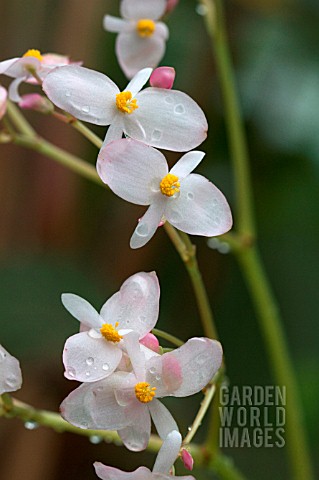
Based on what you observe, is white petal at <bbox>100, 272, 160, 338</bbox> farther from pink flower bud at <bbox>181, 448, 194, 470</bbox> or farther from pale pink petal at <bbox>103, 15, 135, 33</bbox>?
pale pink petal at <bbox>103, 15, 135, 33</bbox>

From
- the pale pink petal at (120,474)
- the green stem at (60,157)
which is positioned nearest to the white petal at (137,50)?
the green stem at (60,157)

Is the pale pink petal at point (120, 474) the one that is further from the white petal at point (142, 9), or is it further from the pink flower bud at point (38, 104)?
the white petal at point (142, 9)

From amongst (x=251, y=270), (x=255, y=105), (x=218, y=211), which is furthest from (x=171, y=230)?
(x=255, y=105)

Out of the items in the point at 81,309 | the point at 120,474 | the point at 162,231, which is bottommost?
the point at 120,474

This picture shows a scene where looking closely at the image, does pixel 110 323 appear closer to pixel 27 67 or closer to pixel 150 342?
pixel 150 342

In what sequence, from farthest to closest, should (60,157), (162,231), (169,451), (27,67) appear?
1. (162,231)
2. (60,157)
3. (27,67)
4. (169,451)

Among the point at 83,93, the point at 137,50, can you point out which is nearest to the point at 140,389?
the point at 83,93

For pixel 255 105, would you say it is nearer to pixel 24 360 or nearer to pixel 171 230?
pixel 24 360
